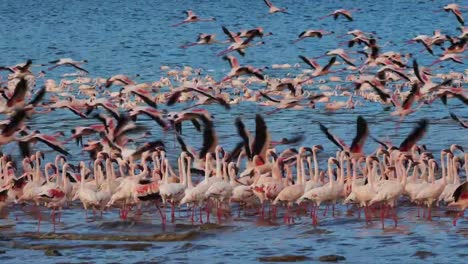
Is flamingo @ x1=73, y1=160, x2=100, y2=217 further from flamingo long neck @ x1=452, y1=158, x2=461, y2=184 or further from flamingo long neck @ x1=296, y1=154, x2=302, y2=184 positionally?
flamingo long neck @ x1=452, y1=158, x2=461, y2=184

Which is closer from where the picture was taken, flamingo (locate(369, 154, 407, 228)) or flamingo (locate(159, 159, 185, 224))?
flamingo (locate(369, 154, 407, 228))

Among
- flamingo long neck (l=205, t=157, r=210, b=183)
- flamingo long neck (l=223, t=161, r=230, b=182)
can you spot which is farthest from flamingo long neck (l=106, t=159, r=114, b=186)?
flamingo long neck (l=223, t=161, r=230, b=182)

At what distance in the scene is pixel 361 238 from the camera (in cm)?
1534

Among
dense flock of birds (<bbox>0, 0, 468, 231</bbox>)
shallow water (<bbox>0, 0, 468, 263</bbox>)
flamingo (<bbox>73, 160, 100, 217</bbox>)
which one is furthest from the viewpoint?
flamingo (<bbox>73, 160, 100, 217</bbox>)

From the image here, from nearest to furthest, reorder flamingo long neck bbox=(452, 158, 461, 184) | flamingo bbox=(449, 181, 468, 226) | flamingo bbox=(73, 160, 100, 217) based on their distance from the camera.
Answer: flamingo bbox=(449, 181, 468, 226) → flamingo bbox=(73, 160, 100, 217) → flamingo long neck bbox=(452, 158, 461, 184)

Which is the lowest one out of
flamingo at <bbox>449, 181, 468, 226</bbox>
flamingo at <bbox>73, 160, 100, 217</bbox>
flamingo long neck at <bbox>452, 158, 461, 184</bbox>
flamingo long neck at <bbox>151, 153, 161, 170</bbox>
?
flamingo at <bbox>449, 181, 468, 226</bbox>

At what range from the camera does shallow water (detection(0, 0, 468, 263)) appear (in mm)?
14750

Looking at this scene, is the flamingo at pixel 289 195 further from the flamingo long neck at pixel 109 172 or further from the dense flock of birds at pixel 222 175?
the flamingo long neck at pixel 109 172

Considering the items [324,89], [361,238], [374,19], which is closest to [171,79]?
[324,89]

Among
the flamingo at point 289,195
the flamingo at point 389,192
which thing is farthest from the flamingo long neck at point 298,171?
the flamingo at point 389,192

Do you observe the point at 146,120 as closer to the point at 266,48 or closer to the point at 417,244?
the point at 417,244

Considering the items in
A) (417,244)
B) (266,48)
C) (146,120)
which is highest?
(266,48)

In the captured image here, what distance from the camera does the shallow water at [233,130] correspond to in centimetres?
1475

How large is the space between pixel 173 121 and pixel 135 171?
5.15 ft
